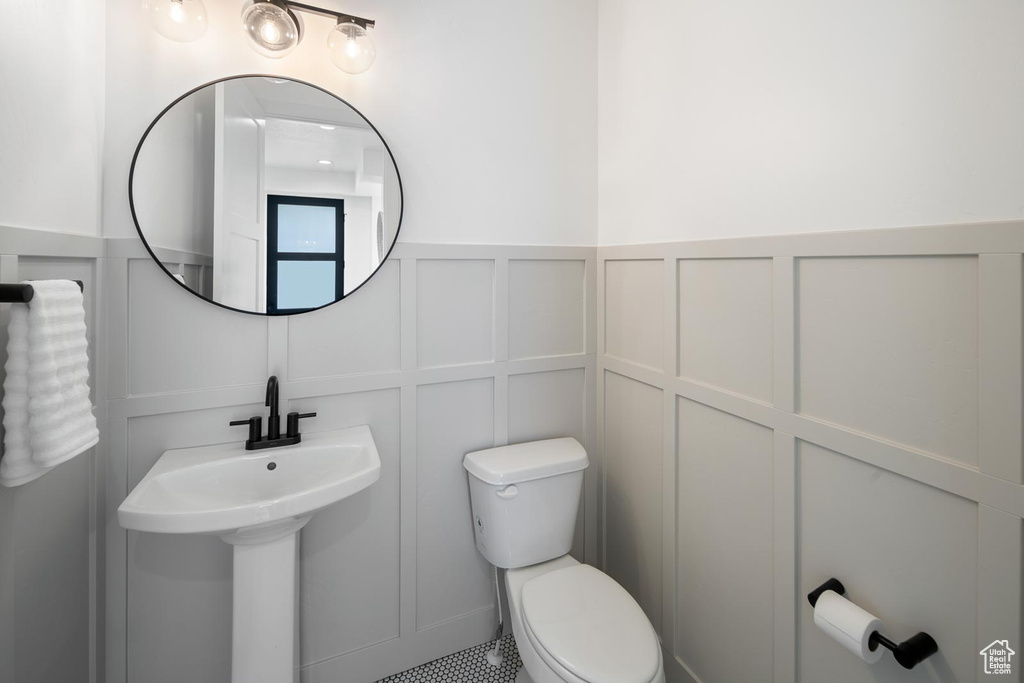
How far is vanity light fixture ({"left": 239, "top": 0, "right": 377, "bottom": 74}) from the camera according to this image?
130cm

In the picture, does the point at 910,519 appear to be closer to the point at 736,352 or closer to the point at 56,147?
the point at 736,352

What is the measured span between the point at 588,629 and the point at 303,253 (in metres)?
1.35

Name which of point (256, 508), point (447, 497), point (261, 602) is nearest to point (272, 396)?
point (256, 508)

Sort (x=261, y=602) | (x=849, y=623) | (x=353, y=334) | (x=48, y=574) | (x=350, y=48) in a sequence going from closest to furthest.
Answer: (x=849, y=623)
(x=48, y=574)
(x=261, y=602)
(x=350, y=48)
(x=353, y=334)

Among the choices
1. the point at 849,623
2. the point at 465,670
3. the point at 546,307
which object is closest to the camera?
the point at 849,623

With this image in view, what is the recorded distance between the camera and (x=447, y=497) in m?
1.69

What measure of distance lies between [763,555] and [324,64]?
1.90m

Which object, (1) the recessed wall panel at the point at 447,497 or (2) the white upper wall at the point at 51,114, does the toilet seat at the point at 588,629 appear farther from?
(2) the white upper wall at the point at 51,114

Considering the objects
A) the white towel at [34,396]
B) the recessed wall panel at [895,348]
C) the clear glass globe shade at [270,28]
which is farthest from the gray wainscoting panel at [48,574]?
the recessed wall panel at [895,348]

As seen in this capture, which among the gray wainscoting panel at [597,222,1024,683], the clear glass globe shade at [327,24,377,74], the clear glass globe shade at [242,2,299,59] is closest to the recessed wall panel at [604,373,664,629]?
the gray wainscoting panel at [597,222,1024,683]

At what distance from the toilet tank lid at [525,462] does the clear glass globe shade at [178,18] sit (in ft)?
4.88

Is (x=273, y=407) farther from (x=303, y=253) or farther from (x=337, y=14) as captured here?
(x=337, y=14)

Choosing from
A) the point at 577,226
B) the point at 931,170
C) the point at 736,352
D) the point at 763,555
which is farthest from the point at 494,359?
the point at 931,170

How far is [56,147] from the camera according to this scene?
103 centimetres
